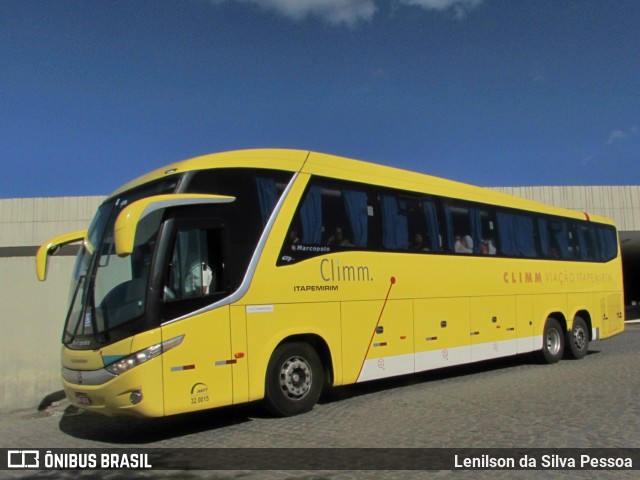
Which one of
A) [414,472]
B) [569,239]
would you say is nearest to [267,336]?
[414,472]

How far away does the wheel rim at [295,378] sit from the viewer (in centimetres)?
819

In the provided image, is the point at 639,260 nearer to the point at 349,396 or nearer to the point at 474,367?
the point at 474,367

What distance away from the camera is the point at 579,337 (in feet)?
48.7

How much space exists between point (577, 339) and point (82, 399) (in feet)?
39.7

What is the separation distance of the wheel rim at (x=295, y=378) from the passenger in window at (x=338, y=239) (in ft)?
Answer: 6.00

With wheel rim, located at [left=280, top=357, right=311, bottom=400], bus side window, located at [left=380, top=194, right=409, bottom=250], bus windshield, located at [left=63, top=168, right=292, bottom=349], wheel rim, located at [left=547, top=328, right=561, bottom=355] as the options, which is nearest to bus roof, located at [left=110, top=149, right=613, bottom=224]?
bus windshield, located at [left=63, top=168, right=292, bottom=349]

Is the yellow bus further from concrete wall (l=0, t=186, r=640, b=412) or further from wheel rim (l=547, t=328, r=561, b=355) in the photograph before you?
concrete wall (l=0, t=186, r=640, b=412)

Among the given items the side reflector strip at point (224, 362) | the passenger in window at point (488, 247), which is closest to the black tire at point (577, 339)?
the passenger in window at point (488, 247)

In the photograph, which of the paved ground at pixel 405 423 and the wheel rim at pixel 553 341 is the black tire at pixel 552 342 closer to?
the wheel rim at pixel 553 341

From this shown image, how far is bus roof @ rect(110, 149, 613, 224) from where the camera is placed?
25.9 ft

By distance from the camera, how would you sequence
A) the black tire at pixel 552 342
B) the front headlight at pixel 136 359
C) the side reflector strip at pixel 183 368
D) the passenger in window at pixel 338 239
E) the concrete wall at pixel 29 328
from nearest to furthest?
the front headlight at pixel 136 359
the side reflector strip at pixel 183 368
the passenger in window at pixel 338 239
the concrete wall at pixel 29 328
the black tire at pixel 552 342

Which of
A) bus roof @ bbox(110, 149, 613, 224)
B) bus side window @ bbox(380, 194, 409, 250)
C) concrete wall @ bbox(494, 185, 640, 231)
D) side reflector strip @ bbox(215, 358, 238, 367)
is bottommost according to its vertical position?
side reflector strip @ bbox(215, 358, 238, 367)

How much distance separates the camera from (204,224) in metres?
7.49

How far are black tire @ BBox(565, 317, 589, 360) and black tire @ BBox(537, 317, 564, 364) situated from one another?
0.77 ft
